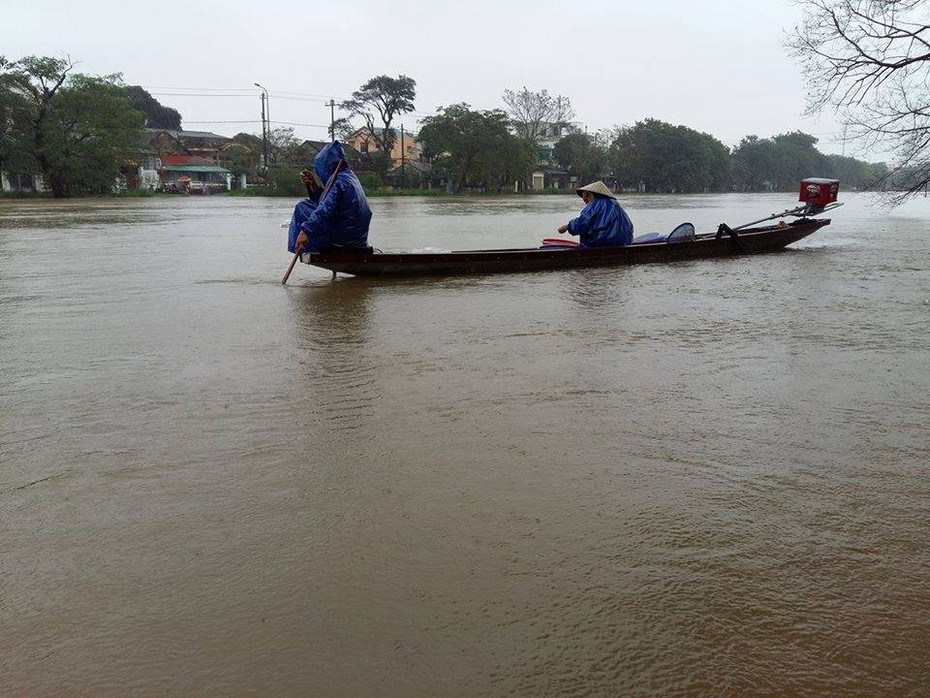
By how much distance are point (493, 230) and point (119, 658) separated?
65.1 ft

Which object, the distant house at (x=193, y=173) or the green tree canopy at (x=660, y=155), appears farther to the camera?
the green tree canopy at (x=660, y=155)

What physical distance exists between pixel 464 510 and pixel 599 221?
29.0ft

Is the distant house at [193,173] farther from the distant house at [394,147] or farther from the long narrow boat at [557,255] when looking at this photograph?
the long narrow boat at [557,255]

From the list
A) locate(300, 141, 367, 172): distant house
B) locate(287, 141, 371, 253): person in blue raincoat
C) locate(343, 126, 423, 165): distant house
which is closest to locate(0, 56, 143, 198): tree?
locate(300, 141, 367, 172): distant house

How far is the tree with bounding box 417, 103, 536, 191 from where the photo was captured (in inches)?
2190

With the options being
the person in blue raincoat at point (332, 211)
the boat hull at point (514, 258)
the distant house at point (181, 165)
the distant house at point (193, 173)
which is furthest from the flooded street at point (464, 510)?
the distant house at point (193, 173)

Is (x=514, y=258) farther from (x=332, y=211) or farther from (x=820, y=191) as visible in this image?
(x=820, y=191)

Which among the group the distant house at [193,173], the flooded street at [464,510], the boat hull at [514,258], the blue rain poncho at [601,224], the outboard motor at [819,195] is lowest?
the flooded street at [464,510]

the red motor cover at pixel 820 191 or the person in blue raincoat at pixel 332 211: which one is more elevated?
the red motor cover at pixel 820 191

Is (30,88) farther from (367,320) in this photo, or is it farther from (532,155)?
(367,320)

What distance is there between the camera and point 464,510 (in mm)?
3023

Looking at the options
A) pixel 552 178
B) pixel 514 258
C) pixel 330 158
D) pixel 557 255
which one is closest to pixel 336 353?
pixel 330 158

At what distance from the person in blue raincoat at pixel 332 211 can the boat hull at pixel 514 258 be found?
18cm

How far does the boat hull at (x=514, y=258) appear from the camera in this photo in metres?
9.69
